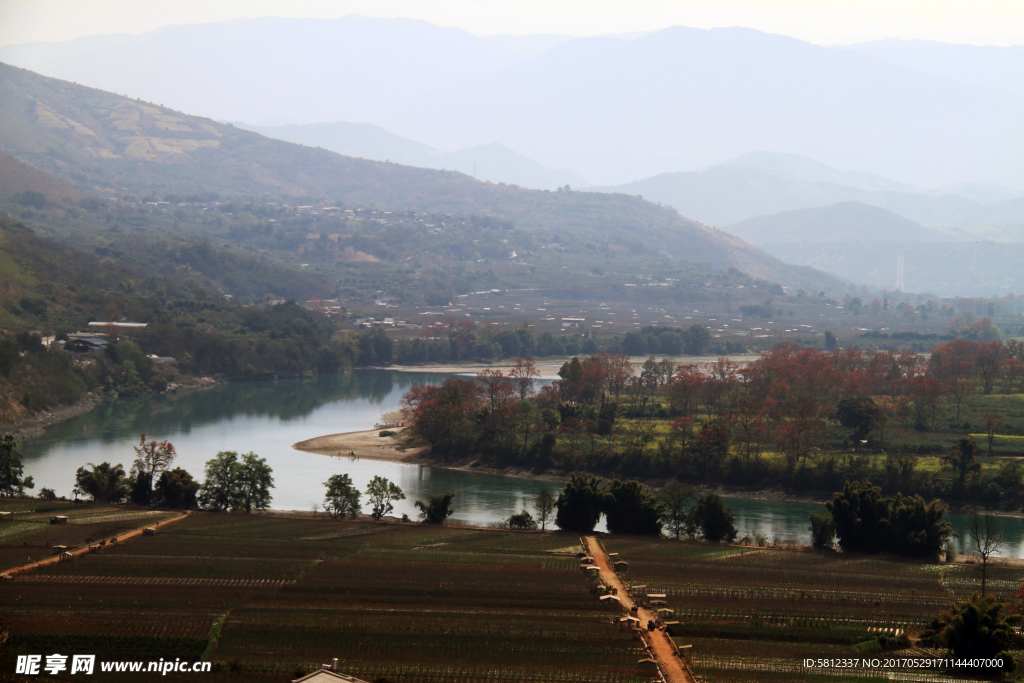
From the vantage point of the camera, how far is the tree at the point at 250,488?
4103cm

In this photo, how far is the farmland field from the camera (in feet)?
75.8

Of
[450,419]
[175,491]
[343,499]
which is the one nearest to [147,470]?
[175,491]

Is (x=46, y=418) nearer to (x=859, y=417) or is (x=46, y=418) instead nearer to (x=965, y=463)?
(x=859, y=417)

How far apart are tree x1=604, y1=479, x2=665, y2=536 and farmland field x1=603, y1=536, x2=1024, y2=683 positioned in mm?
1502

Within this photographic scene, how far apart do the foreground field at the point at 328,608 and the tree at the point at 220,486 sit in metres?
5.52

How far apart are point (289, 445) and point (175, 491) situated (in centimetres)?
1913

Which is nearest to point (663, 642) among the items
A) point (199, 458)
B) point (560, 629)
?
point (560, 629)

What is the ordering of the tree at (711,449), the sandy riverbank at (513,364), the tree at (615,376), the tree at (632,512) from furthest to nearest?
the sandy riverbank at (513,364), the tree at (615,376), the tree at (711,449), the tree at (632,512)

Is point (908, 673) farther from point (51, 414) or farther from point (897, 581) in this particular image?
point (51, 414)

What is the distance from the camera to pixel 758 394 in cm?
6391

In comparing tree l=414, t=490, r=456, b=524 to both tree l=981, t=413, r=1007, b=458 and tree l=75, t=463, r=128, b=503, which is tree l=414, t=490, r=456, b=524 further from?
tree l=981, t=413, r=1007, b=458

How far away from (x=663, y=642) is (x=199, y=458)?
119 feet

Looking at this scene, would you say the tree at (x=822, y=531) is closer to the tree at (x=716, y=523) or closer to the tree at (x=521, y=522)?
the tree at (x=716, y=523)

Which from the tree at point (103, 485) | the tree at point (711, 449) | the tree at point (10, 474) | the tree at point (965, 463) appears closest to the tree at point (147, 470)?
the tree at point (103, 485)
